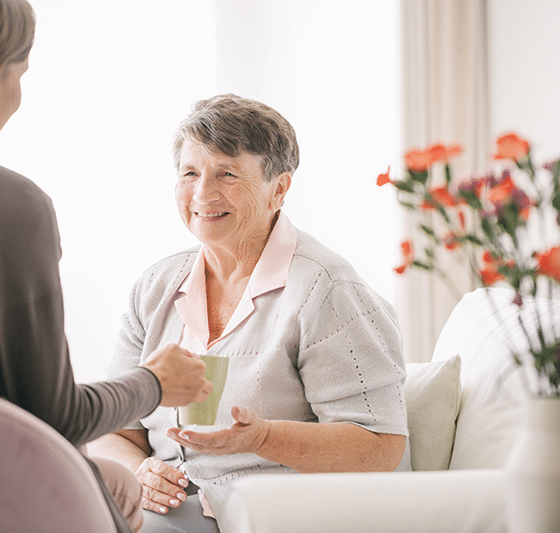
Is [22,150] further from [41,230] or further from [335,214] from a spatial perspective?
[41,230]

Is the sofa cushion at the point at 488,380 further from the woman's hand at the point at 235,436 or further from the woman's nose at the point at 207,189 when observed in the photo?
the woman's nose at the point at 207,189

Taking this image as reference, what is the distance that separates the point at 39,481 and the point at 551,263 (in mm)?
598

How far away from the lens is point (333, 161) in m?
3.17

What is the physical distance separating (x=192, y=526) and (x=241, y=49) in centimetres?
233

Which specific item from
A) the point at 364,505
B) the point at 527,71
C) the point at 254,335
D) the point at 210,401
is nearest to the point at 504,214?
the point at 364,505

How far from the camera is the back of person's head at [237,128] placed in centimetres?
155

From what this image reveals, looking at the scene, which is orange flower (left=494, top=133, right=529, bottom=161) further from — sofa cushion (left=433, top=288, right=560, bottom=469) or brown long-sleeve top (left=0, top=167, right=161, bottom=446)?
sofa cushion (left=433, top=288, right=560, bottom=469)

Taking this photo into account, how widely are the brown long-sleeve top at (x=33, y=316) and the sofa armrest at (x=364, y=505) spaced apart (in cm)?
25

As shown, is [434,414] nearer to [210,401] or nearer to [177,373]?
[210,401]

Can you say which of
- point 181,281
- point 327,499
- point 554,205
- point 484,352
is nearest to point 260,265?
point 181,281

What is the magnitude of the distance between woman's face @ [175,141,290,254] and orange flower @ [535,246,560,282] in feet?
3.35

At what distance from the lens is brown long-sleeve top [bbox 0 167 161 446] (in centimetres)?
78

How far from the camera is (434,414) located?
1.53 m

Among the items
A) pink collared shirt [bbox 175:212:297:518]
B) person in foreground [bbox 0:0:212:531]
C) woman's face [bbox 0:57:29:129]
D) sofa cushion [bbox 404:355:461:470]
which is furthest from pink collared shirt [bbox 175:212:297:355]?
woman's face [bbox 0:57:29:129]
